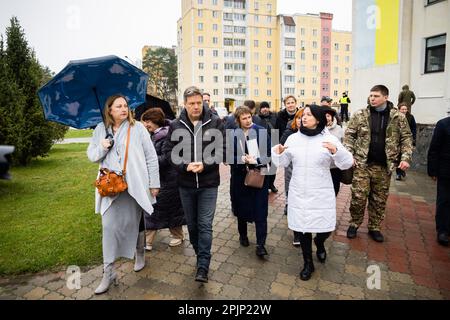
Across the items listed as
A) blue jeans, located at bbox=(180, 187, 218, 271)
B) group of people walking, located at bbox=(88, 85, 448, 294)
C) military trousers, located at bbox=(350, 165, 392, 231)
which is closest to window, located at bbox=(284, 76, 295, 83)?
military trousers, located at bbox=(350, 165, 392, 231)

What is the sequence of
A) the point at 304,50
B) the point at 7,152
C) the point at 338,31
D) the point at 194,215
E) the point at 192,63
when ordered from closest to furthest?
the point at 7,152
the point at 194,215
the point at 192,63
the point at 304,50
the point at 338,31

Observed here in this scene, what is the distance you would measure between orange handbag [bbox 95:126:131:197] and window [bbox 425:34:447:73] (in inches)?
536

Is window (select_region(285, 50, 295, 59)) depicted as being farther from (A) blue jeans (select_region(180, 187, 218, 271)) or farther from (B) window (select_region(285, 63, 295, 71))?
(A) blue jeans (select_region(180, 187, 218, 271))

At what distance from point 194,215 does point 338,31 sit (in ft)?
300

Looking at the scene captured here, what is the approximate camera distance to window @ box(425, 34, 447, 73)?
1255cm

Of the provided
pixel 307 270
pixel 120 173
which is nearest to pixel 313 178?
pixel 307 270

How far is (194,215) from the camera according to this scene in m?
3.91

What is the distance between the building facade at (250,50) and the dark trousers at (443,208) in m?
62.2

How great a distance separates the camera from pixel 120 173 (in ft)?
11.5

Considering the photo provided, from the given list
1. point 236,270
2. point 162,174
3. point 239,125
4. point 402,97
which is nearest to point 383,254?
point 236,270

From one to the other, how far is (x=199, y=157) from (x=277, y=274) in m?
1.70

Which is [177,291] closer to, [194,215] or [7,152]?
[194,215]

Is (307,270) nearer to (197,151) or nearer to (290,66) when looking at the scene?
(197,151)

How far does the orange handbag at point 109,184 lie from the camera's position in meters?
3.35
